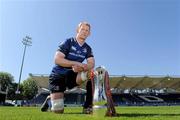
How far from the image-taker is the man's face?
541 cm

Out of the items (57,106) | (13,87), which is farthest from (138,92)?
(57,106)

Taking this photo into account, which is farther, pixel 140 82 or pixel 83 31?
pixel 140 82

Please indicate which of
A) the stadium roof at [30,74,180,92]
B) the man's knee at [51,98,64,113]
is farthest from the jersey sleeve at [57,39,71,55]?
the stadium roof at [30,74,180,92]

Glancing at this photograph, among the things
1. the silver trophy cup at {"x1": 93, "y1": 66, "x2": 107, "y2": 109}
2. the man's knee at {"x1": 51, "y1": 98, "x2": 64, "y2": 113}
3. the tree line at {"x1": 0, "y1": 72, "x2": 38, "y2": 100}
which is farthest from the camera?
the tree line at {"x1": 0, "y1": 72, "x2": 38, "y2": 100}

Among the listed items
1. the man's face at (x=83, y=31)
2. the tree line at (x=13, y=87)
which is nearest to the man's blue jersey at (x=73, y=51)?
the man's face at (x=83, y=31)

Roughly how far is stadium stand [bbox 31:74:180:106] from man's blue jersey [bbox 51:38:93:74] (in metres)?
51.6

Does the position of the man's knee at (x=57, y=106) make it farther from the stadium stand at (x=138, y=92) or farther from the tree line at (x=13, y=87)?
the tree line at (x=13, y=87)

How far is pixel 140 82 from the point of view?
59125mm

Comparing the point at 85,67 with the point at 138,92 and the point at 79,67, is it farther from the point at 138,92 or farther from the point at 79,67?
the point at 138,92

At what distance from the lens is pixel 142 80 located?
58000 mm

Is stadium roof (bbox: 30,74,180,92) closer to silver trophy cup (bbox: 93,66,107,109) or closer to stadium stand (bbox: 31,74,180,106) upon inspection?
stadium stand (bbox: 31,74,180,106)

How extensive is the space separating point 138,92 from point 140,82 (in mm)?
3361

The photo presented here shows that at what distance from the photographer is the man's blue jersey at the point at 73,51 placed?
544 centimetres

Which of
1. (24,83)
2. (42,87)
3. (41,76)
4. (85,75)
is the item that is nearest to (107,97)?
(85,75)
